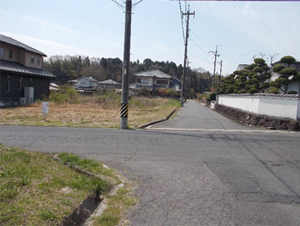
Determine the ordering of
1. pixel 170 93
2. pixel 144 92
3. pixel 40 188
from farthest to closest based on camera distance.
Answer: pixel 170 93, pixel 144 92, pixel 40 188

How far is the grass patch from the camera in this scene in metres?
3.18

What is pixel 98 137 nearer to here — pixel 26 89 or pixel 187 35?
pixel 26 89

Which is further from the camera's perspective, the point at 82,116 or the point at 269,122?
the point at 82,116

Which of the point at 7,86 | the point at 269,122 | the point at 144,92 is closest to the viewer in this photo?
the point at 269,122

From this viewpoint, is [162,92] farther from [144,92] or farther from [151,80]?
[144,92]

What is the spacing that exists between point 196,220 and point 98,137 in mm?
6721

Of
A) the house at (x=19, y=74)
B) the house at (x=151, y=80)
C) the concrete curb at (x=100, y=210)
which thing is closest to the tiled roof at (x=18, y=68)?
the house at (x=19, y=74)

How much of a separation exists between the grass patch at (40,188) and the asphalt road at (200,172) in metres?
0.87

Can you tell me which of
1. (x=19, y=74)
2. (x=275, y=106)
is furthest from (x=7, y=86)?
(x=275, y=106)

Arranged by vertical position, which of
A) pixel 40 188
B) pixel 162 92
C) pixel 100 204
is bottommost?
pixel 100 204

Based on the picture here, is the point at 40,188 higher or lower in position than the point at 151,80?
lower

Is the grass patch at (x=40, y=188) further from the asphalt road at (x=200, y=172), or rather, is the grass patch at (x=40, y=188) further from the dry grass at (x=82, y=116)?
the dry grass at (x=82, y=116)

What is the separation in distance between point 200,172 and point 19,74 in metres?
26.3

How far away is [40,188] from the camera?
156 inches
